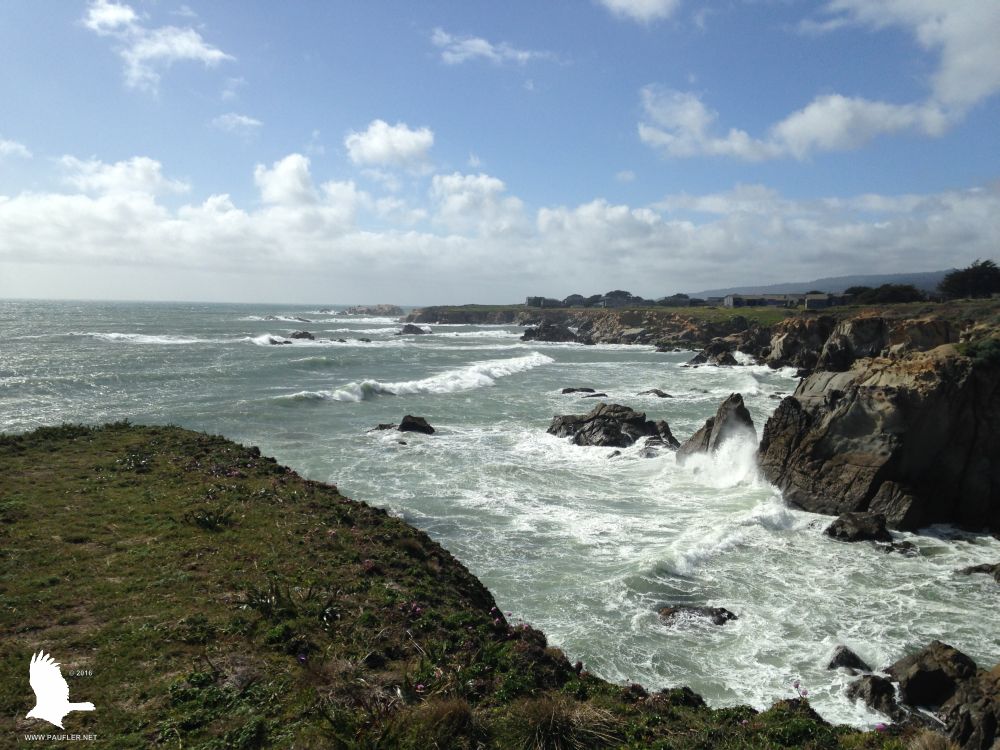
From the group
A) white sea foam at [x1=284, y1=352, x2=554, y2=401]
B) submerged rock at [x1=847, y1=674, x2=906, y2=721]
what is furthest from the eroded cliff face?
white sea foam at [x1=284, y1=352, x2=554, y2=401]

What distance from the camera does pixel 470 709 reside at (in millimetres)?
7332

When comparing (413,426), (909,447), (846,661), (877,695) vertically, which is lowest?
(846,661)

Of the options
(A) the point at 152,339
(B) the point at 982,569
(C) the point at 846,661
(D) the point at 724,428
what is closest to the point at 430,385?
(D) the point at 724,428

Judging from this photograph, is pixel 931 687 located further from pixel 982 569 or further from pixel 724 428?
pixel 724 428

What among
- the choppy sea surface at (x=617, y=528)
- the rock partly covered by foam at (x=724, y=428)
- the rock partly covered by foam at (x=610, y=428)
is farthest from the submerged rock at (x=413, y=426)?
the rock partly covered by foam at (x=724, y=428)

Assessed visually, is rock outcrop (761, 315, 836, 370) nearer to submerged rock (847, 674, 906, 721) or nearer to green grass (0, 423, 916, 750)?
submerged rock (847, 674, 906, 721)

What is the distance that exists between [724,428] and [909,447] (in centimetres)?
712

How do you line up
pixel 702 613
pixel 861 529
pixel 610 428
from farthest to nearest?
pixel 610 428 < pixel 861 529 < pixel 702 613

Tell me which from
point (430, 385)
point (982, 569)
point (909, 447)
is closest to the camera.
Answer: point (982, 569)

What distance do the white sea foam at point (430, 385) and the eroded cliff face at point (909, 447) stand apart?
33715 mm

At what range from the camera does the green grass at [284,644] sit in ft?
22.9

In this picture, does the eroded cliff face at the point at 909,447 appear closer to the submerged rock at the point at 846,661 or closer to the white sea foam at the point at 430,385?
the submerged rock at the point at 846,661

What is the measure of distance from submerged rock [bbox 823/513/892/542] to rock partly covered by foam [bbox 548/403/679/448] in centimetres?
Answer: 1108

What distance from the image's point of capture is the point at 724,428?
85.6 feet
